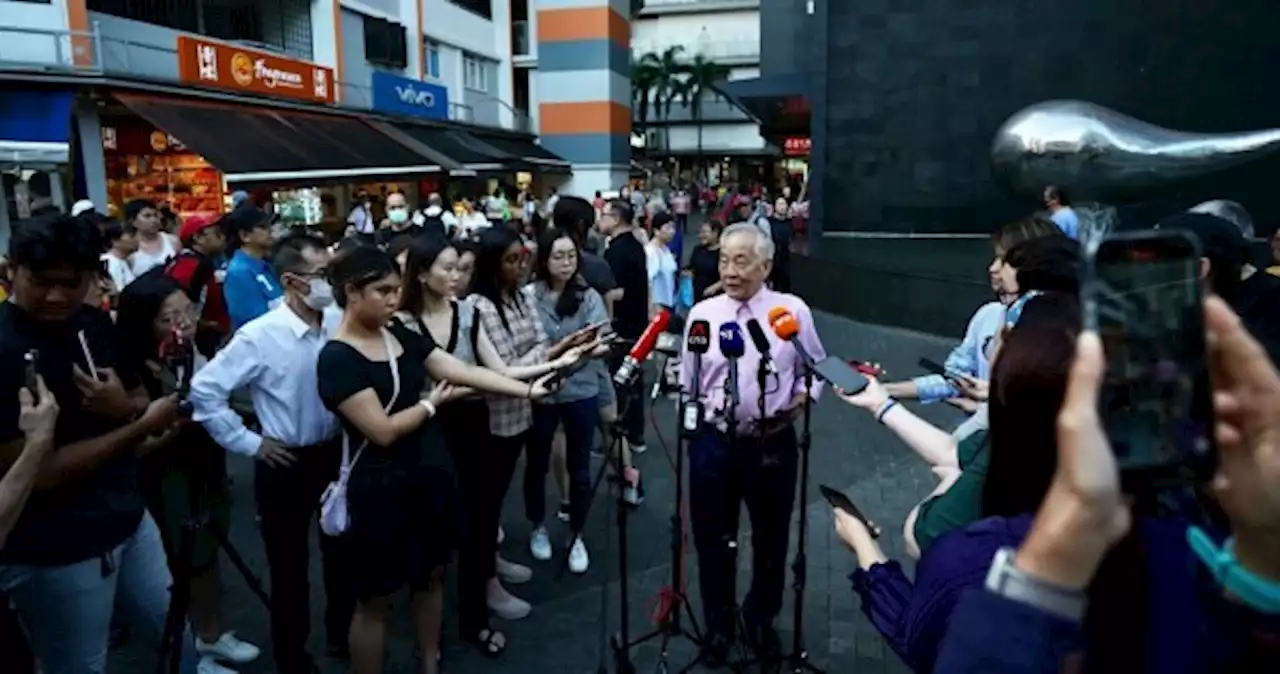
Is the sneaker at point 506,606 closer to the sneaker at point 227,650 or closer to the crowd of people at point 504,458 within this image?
the crowd of people at point 504,458

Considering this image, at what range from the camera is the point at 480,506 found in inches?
166

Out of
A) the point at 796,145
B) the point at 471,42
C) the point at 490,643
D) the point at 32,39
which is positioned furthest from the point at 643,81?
the point at 490,643

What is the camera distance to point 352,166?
17.1m

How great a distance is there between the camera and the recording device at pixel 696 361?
3.41 m

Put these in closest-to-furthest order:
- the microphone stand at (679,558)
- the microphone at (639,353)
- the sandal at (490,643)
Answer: the microphone at (639,353)
the microphone stand at (679,558)
the sandal at (490,643)

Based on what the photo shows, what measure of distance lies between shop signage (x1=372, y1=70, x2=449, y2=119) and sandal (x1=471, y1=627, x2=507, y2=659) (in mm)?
19803

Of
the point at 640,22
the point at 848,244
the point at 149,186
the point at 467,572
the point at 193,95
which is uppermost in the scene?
the point at 640,22

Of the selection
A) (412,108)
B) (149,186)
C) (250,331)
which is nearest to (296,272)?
(250,331)

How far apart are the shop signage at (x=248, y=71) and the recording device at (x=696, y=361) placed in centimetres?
1434

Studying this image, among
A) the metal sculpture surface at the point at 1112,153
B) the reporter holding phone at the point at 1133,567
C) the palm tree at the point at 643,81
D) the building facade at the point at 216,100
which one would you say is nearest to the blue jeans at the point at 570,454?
the reporter holding phone at the point at 1133,567

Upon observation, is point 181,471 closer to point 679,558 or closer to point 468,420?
point 468,420

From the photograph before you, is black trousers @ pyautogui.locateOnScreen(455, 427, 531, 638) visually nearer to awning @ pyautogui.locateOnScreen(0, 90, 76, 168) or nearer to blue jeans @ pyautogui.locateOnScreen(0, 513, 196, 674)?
blue jeans @ pyautogui.locateOnScreen(0, 513, 196, 674)

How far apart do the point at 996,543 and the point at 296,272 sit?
300cm

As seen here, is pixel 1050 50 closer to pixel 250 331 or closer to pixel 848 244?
pixel 848 244
